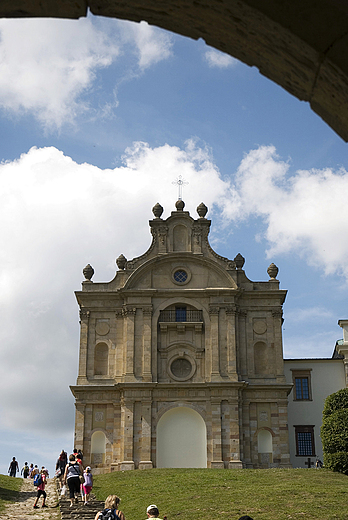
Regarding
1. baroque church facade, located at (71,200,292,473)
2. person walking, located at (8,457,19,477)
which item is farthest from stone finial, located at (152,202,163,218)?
person walking, located at (8,457,19,477)

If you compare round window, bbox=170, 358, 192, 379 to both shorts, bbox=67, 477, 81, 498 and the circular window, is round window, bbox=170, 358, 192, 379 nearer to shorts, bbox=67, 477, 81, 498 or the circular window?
the circular window

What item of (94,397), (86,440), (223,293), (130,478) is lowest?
(130,478)

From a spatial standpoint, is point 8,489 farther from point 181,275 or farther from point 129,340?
point 181,275

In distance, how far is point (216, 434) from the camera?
4347 cm

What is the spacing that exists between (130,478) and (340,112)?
106 feet

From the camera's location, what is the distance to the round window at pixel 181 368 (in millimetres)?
45375

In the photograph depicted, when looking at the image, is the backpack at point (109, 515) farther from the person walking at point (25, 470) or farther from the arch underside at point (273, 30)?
the person walking at point (25, 470)

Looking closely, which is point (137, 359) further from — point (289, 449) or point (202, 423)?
point (289, 449)

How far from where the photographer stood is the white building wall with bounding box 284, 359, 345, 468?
49.2 metres

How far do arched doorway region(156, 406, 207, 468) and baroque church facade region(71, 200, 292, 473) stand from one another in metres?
0.06

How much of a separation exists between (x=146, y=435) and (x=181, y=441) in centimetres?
227

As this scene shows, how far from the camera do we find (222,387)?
4444cm

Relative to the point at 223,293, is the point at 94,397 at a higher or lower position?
lower

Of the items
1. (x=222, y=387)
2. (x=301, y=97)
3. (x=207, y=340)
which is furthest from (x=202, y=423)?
(x=301, y=97)
